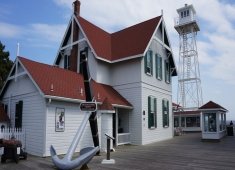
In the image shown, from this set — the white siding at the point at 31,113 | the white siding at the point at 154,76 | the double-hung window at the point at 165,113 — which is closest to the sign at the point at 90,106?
the white siding at the point at 31,113

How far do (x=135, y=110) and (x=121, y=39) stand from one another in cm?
735

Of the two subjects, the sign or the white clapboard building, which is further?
the white clapboard building

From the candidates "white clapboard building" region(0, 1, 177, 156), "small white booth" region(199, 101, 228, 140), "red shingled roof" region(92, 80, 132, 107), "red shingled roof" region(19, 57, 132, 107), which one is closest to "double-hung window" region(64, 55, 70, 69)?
"white clapboard building" region(0, 1, 177, 156)

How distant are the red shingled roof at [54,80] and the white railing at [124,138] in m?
4.76

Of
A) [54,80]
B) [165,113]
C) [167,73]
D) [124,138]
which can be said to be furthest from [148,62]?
[54,80]

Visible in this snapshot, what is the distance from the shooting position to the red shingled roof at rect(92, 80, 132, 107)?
18858 mm

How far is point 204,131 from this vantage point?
23.1 metres

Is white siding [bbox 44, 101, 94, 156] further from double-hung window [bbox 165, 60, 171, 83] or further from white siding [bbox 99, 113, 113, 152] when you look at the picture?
double-hung window [bbox 165, 60, 171, 83]

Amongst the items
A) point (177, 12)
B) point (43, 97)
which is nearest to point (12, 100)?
point (43, 97)

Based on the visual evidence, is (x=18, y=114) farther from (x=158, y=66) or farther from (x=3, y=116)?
(x=158, y=66)

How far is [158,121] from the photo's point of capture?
78.2 ft

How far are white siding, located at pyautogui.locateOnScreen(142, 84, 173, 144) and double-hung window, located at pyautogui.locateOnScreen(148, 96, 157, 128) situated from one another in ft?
1.31

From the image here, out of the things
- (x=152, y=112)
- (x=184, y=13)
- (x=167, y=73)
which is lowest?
(x=152, y=112)

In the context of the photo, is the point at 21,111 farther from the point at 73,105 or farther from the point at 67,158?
the point at 67,158
